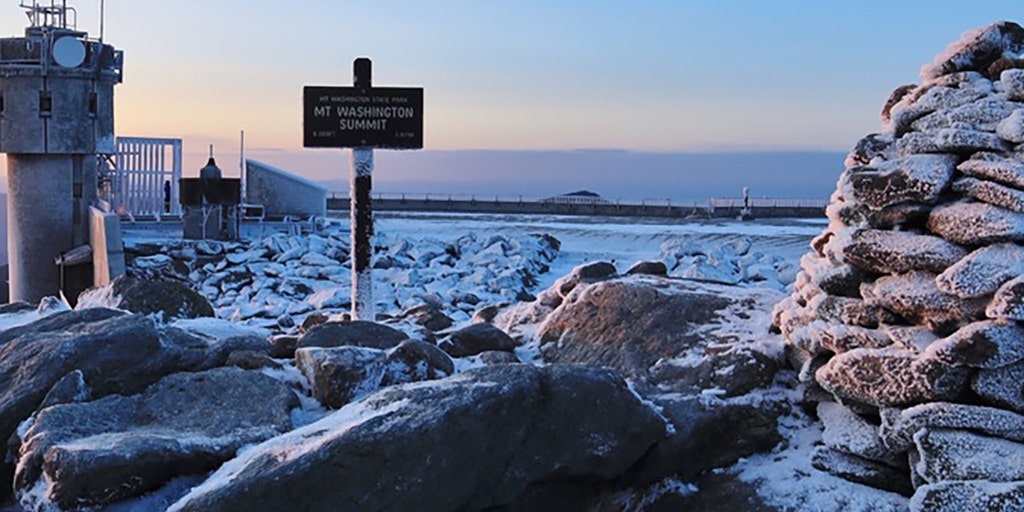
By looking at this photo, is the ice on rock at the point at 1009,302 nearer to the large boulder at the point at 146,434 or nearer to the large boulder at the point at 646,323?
the large boulder at the point at 646,323

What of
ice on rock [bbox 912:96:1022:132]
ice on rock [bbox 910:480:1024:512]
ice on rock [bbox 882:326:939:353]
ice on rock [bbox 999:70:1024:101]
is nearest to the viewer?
ice on rock [bbox 910:480:1024:512]

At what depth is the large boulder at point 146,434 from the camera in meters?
5.31

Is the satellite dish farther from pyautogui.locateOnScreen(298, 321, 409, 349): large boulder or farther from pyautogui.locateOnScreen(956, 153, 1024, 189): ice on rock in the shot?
pyautogui.locateOnScreen(956, 153, 1024, 189): ice on rock

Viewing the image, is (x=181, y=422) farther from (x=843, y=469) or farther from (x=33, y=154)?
(x=33, y=154)

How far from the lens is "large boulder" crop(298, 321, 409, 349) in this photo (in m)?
7.75

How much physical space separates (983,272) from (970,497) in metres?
1.23

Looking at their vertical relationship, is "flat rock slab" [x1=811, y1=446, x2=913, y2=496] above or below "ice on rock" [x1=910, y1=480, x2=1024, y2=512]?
below

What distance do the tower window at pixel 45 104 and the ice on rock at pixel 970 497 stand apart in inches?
942

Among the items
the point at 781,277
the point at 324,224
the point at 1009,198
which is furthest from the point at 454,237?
the point at 1009,198

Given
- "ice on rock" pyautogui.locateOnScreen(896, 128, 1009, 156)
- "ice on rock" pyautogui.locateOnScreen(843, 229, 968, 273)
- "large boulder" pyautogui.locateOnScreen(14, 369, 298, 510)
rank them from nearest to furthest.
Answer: "large boulder" pyautogui.locateOnScreen(14, 369, 298, 510) < "ice on rock" pyautogui.locateOnScreen(843, 229, 968, 273) < "ice on rock" pyautogui.locateOnScreen(896, 128, 1009, 156)

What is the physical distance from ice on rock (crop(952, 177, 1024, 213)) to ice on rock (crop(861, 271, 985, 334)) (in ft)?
1.69

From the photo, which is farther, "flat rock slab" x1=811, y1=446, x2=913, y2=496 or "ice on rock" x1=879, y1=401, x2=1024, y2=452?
"flat rock slab" x1=811, y1=446, x2=913, y2=496

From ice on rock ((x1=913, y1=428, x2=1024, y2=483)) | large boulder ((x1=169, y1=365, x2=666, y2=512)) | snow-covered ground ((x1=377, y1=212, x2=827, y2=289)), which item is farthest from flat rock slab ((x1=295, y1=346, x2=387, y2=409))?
snow-covered ground ((x1=377, y1=212, x2=827, y2=289))

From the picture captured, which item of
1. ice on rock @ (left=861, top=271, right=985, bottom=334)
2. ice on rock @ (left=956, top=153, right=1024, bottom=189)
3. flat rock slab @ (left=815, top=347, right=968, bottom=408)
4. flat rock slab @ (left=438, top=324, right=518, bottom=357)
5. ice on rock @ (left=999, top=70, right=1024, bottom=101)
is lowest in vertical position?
flat rock slab @ (left=438, top=324, right=518, bottom=357)
